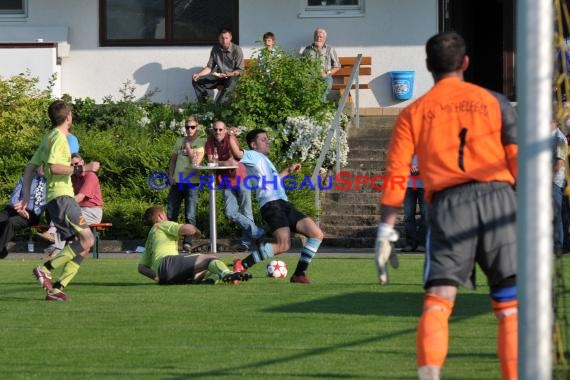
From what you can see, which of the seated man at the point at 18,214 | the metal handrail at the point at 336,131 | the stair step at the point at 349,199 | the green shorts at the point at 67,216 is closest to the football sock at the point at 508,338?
the green shorts at the point at 67,216

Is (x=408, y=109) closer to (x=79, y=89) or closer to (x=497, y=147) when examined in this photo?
(x=497, y=147)

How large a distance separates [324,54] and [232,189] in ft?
16.0

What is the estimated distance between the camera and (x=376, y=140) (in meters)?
24.1

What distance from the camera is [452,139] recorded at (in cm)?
709

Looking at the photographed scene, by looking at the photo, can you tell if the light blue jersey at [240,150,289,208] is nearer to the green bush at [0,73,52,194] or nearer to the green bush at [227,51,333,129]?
the green bush at [227,51,333,129]

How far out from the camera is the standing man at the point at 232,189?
66.2 feet

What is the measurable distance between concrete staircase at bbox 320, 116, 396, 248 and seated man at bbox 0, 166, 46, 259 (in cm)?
466

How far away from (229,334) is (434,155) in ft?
11.6

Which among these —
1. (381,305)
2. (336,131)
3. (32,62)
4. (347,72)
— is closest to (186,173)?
(336,131)

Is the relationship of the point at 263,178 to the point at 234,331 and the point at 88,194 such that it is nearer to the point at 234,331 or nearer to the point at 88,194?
the point at 234,331

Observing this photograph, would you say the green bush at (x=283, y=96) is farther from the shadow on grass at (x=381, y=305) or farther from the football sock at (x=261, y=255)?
the shadow on grass at (x=381, y=305)

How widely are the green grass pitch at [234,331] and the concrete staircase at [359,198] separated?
614 cm

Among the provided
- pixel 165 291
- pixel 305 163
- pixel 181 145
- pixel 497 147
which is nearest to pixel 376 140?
pixel 305 163

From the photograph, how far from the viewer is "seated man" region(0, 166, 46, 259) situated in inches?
746
